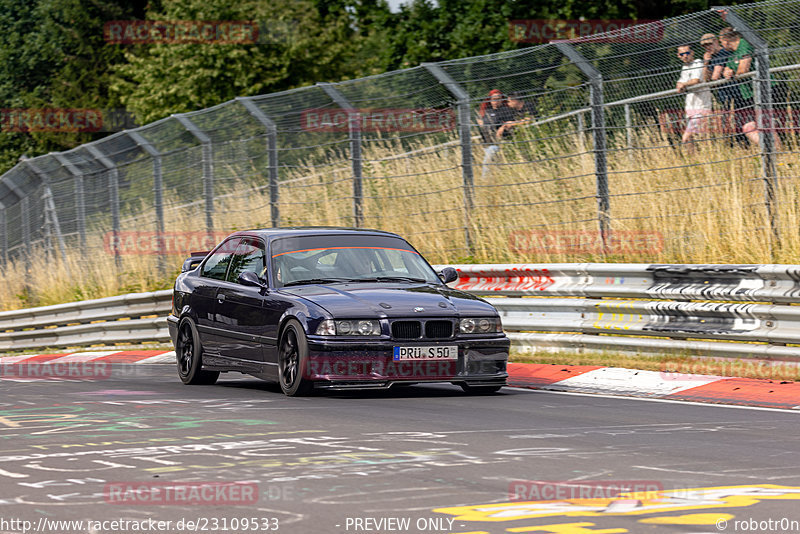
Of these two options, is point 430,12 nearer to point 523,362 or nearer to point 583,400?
point 523,362

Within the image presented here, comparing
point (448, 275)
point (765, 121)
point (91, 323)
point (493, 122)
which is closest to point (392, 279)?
point (448, 275)

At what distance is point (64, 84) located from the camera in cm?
5766

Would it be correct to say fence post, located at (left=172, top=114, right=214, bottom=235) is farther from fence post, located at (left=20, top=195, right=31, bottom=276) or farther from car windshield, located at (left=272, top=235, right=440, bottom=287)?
car windshield, located at (left=272, top=235, right=440, bottom=287)

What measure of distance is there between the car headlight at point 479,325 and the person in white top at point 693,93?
14.7ft

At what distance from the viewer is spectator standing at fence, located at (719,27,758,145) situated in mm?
13352

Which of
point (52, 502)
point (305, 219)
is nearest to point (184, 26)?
point (305, 219)

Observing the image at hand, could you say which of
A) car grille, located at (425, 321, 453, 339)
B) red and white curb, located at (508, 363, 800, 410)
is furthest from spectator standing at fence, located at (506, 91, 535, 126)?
car grille, located at (425, 321, 453, 339)

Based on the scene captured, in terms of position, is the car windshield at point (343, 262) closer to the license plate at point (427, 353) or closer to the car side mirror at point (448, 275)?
the car side mirror at point (448, 275)

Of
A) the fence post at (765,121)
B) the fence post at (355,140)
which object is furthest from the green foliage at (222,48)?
the fence post at (355,140)

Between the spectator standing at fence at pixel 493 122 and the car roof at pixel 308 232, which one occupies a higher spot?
the spectator standing at fence at pixel 493 122

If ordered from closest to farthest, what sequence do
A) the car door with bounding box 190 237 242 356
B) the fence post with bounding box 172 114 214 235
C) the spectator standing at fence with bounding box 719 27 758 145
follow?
the car door with bounding box 190 237 242 356, the spectator standing at fence with bounding box 719 27 758 145, the fence post with bounding box 172 114 214 235

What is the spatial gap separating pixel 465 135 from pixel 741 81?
4.13m

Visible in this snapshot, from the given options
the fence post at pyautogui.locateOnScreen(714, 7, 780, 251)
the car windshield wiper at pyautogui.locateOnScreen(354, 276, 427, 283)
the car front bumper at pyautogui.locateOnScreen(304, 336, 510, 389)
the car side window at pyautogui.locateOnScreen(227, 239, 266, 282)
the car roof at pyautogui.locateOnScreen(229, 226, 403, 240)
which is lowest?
the car front bumper at pyautogui.locateOnScreen(304, 336, 510, 389)

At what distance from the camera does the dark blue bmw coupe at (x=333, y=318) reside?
10555 millimetres
